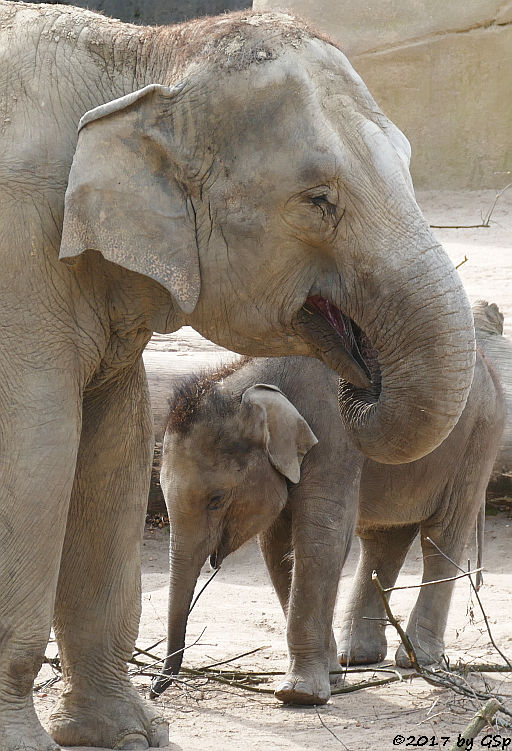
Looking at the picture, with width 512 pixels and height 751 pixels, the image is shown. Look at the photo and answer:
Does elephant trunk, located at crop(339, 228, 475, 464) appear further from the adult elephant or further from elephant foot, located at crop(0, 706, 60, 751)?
elephant foot, located at crop(0, 706, 60, 751)

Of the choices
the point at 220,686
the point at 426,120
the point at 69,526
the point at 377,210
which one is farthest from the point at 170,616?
the point at 426,120

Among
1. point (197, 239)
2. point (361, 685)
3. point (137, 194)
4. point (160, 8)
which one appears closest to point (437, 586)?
point (361, 685)

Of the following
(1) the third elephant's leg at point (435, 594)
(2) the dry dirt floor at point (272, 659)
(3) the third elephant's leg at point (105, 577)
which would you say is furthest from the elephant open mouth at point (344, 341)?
(1) the third elephant's leg at point (435, 594)

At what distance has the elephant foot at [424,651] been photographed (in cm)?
505

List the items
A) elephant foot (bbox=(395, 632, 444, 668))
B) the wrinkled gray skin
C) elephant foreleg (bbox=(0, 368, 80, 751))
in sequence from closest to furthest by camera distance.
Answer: elephant foreleg (bbox=(0, 368, 80, 751)), elephant foot (bbox=(395, 632, 444, 668)), the wrinkled gray skin

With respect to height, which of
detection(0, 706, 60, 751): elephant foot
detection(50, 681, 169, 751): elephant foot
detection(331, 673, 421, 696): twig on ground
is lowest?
detection(331, 673, 421, 696): twig on ground

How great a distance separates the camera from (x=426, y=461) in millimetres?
5309

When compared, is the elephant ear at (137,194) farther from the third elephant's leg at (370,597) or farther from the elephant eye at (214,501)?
the third elephant's leg at (370,597)

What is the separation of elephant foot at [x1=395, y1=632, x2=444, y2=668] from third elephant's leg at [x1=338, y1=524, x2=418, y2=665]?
7.7 inches

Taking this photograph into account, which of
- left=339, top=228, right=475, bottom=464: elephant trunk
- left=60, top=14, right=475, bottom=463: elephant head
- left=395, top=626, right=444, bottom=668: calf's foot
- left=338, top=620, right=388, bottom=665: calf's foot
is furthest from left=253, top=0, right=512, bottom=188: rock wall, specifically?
left=339, top=228, right=475, bottom=464: elephant trunk

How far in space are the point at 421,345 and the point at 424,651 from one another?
2492mm

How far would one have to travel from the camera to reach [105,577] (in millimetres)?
3672

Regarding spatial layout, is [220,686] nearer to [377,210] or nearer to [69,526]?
[69,526]

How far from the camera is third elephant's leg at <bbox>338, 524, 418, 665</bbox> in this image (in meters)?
5.33
